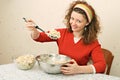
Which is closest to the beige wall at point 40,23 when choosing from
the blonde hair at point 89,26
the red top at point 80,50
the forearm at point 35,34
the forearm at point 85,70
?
the blonde hair at point 89,26

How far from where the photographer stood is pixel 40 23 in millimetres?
2863

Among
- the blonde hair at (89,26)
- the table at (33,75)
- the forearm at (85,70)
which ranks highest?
the blonde hair at (89,26)

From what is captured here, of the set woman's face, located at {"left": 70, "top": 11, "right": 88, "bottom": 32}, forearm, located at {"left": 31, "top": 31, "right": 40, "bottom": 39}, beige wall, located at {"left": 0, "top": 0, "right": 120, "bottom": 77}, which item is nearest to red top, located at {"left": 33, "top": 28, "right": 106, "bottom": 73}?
woman's face, located at {"left": 70, "top": 11, "right": 88, "bottom": 32}

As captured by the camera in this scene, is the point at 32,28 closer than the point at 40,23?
Yes

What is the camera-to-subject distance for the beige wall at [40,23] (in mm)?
2438

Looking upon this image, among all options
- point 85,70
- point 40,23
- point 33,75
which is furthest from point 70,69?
point 40,23

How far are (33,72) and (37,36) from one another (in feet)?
1.72

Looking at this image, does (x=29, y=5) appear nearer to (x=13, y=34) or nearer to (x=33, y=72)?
(x=13, y=34)

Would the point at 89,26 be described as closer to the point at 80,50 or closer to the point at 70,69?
the point at 80,50

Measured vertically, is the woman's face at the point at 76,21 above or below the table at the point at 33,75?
above

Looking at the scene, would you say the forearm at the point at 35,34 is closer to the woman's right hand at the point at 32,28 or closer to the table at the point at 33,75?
the woman's right hand at the point at 32,28

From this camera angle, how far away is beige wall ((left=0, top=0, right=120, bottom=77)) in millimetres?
2438

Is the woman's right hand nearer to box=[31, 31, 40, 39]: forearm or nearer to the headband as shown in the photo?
box=[31, 31, 40, 39]: forearm

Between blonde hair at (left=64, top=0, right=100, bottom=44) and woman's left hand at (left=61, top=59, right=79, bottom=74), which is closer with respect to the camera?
woman's left hand at (left=61, top=59, right=79, bottom=74)
